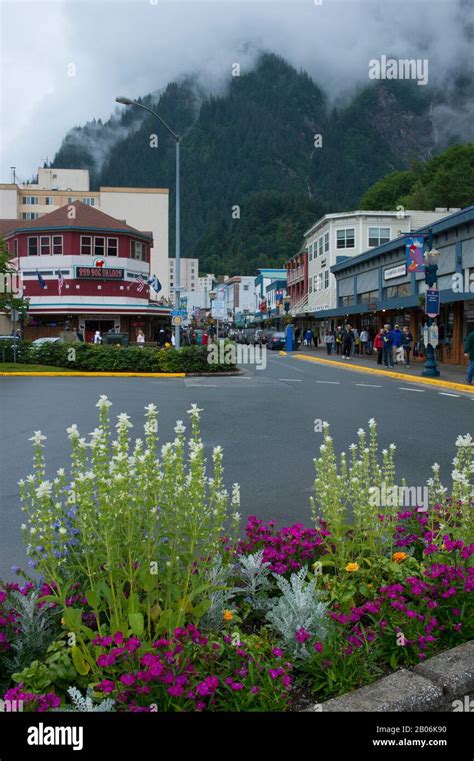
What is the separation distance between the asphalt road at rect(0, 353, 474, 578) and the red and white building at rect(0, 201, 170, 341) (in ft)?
91.5

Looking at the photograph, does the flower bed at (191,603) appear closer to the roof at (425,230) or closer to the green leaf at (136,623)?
the green leaf at (136,623)

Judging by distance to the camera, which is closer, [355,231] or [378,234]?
[378,234]

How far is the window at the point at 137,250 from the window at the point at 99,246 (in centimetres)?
245

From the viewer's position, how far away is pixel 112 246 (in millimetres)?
52156

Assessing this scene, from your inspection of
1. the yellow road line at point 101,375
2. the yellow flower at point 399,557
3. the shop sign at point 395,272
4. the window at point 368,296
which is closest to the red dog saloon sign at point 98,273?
the window at point 368,296

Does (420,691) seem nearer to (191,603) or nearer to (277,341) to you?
(191,603)

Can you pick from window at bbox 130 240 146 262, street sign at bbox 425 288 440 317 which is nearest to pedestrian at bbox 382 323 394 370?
street sign at bbox 425 288 440 317

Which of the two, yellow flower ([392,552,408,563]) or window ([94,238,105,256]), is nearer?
yellow flower ([392,552,408,563])

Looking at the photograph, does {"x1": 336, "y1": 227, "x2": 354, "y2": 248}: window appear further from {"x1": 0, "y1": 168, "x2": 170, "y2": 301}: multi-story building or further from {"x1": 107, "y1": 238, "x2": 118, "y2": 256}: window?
{"x1": 0, "y1": 168, "x2": 170, "y2": 301}: multi-story building

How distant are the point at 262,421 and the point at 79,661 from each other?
10200mm

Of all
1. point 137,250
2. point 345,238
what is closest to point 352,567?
point 137,250

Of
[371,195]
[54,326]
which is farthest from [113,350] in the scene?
[371,195]

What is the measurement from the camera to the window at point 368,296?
4631 cm

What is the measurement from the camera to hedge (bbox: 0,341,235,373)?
92.1 ft
